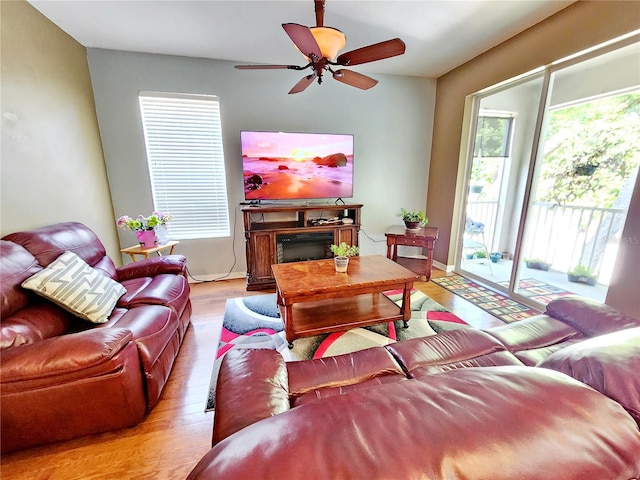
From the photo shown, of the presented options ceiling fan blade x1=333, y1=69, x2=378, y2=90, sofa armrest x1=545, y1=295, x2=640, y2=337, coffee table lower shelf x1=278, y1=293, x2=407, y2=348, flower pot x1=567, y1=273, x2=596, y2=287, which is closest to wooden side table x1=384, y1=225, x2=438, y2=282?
coffee table lower shelf x1=278, y1=293, x2=407, y2=348

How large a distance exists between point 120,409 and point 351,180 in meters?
3.09

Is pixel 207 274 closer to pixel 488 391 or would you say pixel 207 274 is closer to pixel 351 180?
pixel 351 180

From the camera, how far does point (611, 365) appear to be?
1.74 feet

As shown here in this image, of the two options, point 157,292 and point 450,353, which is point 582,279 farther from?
point 157,292

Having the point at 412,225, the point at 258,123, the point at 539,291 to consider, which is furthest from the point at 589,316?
the point at 258,123

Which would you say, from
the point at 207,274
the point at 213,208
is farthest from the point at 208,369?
the point at 213,208

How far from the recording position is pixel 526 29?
7.99 feet

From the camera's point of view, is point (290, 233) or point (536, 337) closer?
point (536, 337)

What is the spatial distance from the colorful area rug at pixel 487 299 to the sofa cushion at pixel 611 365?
2.05 m

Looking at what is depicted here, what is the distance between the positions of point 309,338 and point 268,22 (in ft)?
9.03

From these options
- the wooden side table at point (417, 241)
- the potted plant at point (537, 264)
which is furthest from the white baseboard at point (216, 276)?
the potted plant at point (537, 264)

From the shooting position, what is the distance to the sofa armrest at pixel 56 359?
3.61 feet

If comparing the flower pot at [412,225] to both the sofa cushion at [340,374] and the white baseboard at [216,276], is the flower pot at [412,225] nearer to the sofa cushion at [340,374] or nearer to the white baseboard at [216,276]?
the white baseboard at [216,276]

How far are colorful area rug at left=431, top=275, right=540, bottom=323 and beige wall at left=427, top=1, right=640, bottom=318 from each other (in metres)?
0.48
